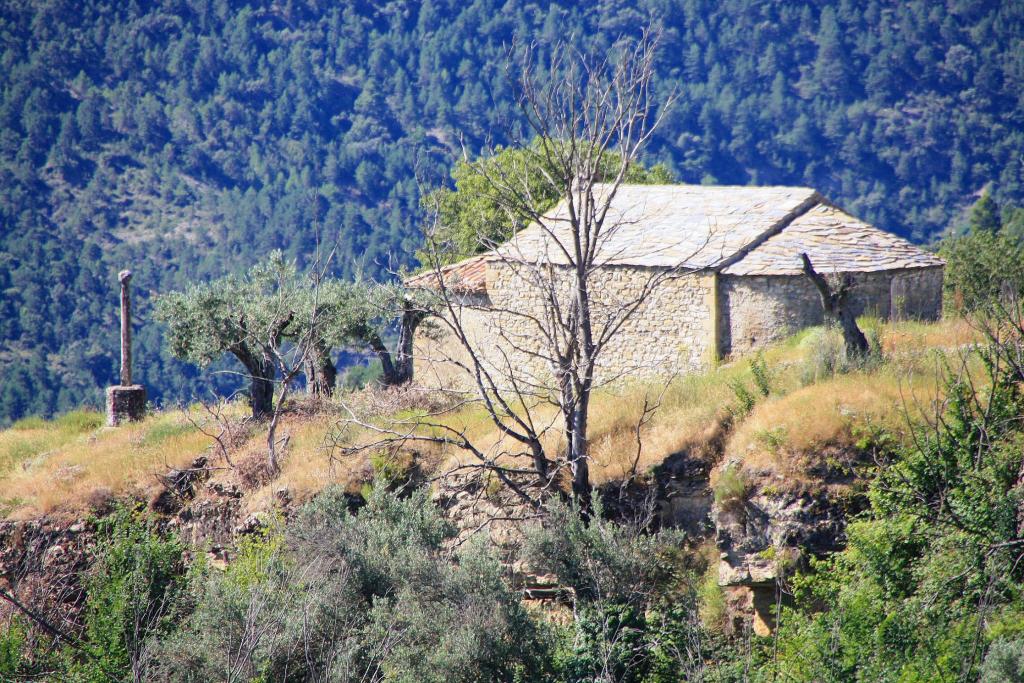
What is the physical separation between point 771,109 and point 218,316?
11543cm

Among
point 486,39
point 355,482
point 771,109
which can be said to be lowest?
point 355,482

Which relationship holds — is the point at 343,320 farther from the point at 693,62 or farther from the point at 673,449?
the point at 693,62

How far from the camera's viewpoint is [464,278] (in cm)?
2444

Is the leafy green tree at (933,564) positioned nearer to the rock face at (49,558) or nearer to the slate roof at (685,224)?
the slate roof at (685,224)

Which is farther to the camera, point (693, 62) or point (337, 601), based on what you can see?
point (693, 62)

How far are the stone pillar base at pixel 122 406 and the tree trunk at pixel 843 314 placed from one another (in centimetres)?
1576

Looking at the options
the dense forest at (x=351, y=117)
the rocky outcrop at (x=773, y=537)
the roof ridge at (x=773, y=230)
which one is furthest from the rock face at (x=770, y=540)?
the dense forest at (x=351, y=117)

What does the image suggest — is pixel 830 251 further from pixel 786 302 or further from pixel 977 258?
pixel 977 258

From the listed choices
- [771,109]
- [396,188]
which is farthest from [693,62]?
[396,188]

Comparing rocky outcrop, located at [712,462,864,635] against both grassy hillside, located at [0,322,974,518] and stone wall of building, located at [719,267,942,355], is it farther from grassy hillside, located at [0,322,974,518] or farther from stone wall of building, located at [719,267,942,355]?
stone wall of building, located at [719,267,942,355]

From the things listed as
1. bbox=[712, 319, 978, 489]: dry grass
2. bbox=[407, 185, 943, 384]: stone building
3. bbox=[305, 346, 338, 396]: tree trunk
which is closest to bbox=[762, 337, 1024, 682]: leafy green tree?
bbox=[712, 319, 978, 489]: dry grass

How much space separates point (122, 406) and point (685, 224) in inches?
529

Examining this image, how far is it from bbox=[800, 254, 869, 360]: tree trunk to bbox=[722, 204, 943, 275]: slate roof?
234 centimetres

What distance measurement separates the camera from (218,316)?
22.4 meters
